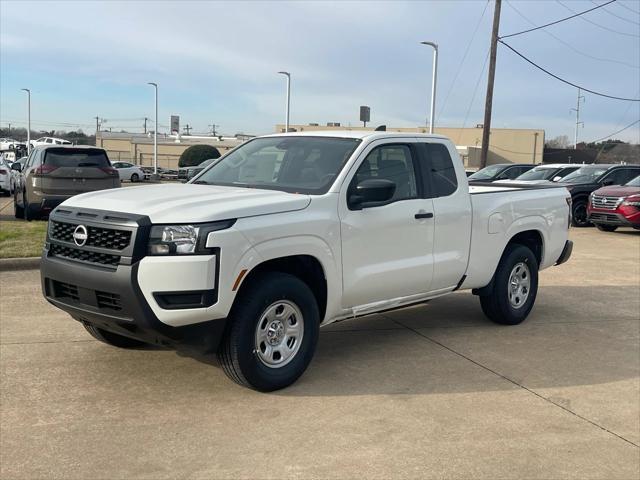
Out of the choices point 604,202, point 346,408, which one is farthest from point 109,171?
point 604,202

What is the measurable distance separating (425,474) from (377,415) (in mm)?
853

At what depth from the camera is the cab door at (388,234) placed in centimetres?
539

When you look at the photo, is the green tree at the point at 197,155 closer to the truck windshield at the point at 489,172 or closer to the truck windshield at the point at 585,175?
the truck windshield at the point at 489,172

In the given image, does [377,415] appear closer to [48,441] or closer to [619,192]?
[48,441]

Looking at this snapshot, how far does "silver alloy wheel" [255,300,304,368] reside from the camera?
4.89m

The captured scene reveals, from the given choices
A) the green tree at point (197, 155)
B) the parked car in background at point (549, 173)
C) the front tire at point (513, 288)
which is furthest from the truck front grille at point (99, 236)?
the green tree at point (197, 155)

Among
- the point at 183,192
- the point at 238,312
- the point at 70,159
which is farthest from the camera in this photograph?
the point at 70,159

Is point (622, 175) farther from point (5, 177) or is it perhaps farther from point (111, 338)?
point (5, 177)

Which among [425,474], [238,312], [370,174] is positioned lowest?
[425,474]

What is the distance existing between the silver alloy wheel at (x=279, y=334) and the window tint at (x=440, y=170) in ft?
6.38

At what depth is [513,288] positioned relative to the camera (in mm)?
7375

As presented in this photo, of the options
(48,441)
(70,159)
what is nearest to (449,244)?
(48,441)

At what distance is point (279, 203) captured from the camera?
192 inches

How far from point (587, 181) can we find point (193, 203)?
1713 cm
